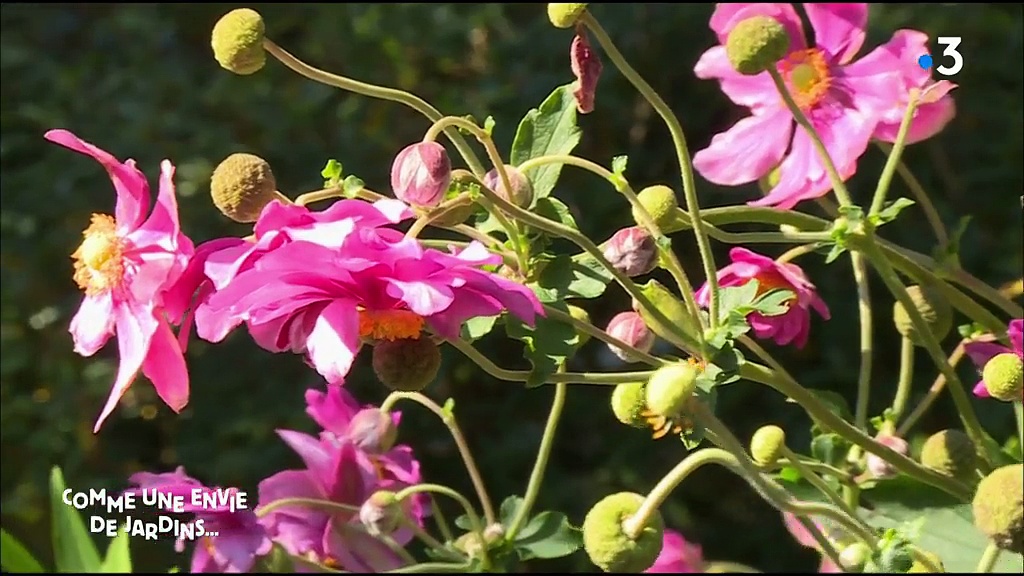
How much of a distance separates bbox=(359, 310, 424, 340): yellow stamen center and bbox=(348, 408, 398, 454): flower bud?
25cm

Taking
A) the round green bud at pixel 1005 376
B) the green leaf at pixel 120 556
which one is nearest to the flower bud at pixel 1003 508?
the round green bud at pixel 1005 376

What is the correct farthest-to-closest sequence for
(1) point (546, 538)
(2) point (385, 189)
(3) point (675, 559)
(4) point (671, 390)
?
(2) point (385, 189) < (3) point (675, 559) < (1) point (546, 538) < (4) point (671, 390)

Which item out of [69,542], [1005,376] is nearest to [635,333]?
[1005,376]

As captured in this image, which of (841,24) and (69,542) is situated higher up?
(841,24)

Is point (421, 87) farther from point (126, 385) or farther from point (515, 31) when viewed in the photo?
point (126, 385)

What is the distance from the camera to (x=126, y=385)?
0.45 meters

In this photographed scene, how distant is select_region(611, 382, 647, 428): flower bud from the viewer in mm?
477

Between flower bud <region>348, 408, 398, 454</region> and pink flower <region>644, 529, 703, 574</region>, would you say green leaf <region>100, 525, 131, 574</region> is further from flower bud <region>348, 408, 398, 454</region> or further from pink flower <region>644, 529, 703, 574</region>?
pink flower <region>644, 529, 703, 574</region>

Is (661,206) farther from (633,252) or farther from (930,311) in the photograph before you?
(930,311)

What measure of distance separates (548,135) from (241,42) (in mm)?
135

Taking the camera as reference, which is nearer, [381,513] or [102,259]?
[102,259]

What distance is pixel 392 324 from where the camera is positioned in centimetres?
45

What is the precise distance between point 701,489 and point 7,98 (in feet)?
2.76

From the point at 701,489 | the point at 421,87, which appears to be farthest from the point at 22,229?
the point at 701,489
